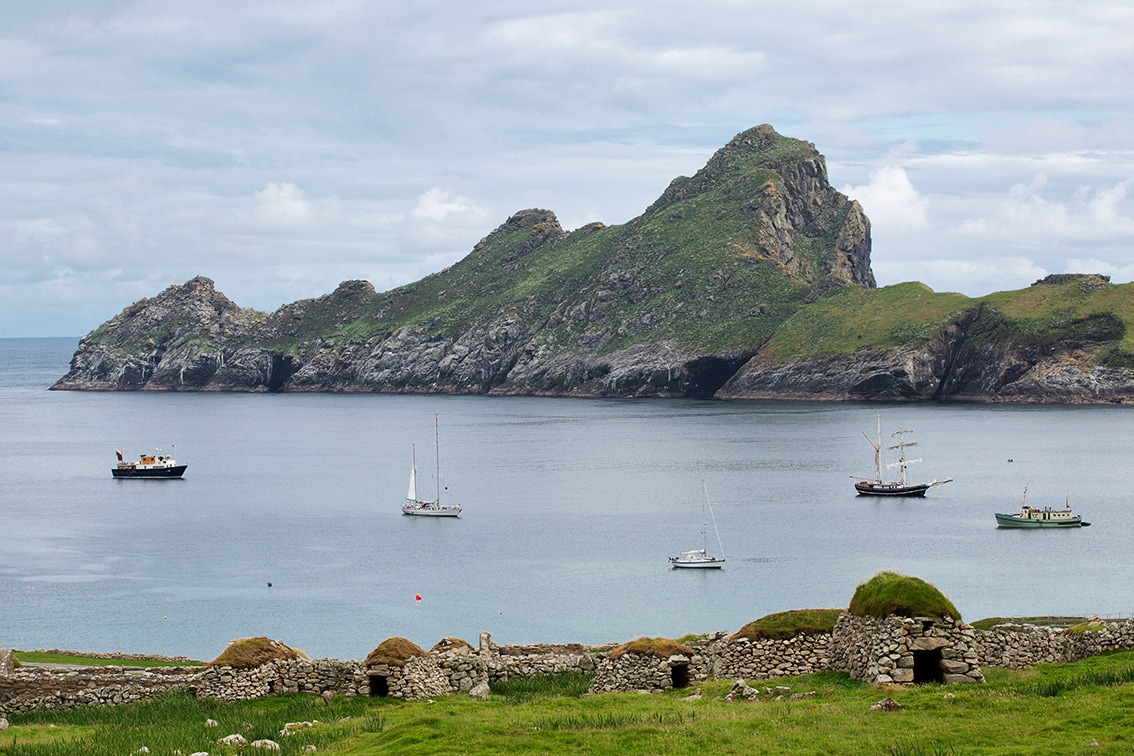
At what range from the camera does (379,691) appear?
31281 millimetres

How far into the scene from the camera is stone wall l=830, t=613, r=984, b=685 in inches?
1053

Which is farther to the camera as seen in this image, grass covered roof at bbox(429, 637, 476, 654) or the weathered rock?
grass covered roof at bbox(429, 637, 476, 654)

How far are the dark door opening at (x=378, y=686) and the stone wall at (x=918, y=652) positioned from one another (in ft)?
40.3

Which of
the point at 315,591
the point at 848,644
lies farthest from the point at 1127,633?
the point at 315,591

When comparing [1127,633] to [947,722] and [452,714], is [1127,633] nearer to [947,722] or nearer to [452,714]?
[947,722]

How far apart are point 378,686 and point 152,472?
131 meters

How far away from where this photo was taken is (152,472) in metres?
153

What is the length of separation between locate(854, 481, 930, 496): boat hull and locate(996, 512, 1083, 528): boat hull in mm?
22128

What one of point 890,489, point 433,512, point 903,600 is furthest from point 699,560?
point 903,600

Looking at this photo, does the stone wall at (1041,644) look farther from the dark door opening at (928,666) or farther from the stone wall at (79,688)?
the stone wall at (79,688)

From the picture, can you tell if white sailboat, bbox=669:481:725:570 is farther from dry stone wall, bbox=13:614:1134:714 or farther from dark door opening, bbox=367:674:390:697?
dark door opening, bbox=367:674:390:697

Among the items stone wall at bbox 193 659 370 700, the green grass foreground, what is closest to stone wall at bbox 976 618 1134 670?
the green grass foreground

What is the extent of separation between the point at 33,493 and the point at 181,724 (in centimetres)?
11863

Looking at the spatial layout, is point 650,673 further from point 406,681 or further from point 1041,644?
point 1041,644
